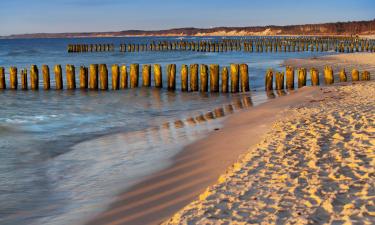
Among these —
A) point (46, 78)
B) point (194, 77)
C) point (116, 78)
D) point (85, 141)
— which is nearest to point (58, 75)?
point (46, 78)

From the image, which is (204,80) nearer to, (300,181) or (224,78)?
(224,78)

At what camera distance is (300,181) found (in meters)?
5.83

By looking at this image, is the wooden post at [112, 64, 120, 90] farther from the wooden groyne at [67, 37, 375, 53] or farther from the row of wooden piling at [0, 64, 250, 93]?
the wooden groyne at [67, 37, 375, 53]

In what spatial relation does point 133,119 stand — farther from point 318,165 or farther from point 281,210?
point 281,210

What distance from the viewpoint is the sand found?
477 centimetres

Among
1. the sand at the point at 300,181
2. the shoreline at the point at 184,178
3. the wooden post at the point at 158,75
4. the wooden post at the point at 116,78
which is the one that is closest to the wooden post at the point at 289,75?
the wooden post at the point at 158,75

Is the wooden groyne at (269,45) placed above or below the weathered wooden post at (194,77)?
above

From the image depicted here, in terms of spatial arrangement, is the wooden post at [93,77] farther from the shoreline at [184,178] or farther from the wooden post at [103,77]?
the shoreline at [184,178]

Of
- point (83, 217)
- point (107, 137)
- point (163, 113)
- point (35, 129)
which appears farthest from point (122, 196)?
point (163, 113)

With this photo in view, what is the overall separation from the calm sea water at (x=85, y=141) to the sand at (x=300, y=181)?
1538mm

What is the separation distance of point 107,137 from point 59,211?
16.2 ft

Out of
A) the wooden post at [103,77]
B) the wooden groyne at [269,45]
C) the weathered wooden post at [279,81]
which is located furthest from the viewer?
the wooden groyne at [269,45]

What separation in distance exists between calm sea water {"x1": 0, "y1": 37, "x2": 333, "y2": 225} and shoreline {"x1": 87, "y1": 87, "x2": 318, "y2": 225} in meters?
0.27

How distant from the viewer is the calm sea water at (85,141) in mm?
6277
